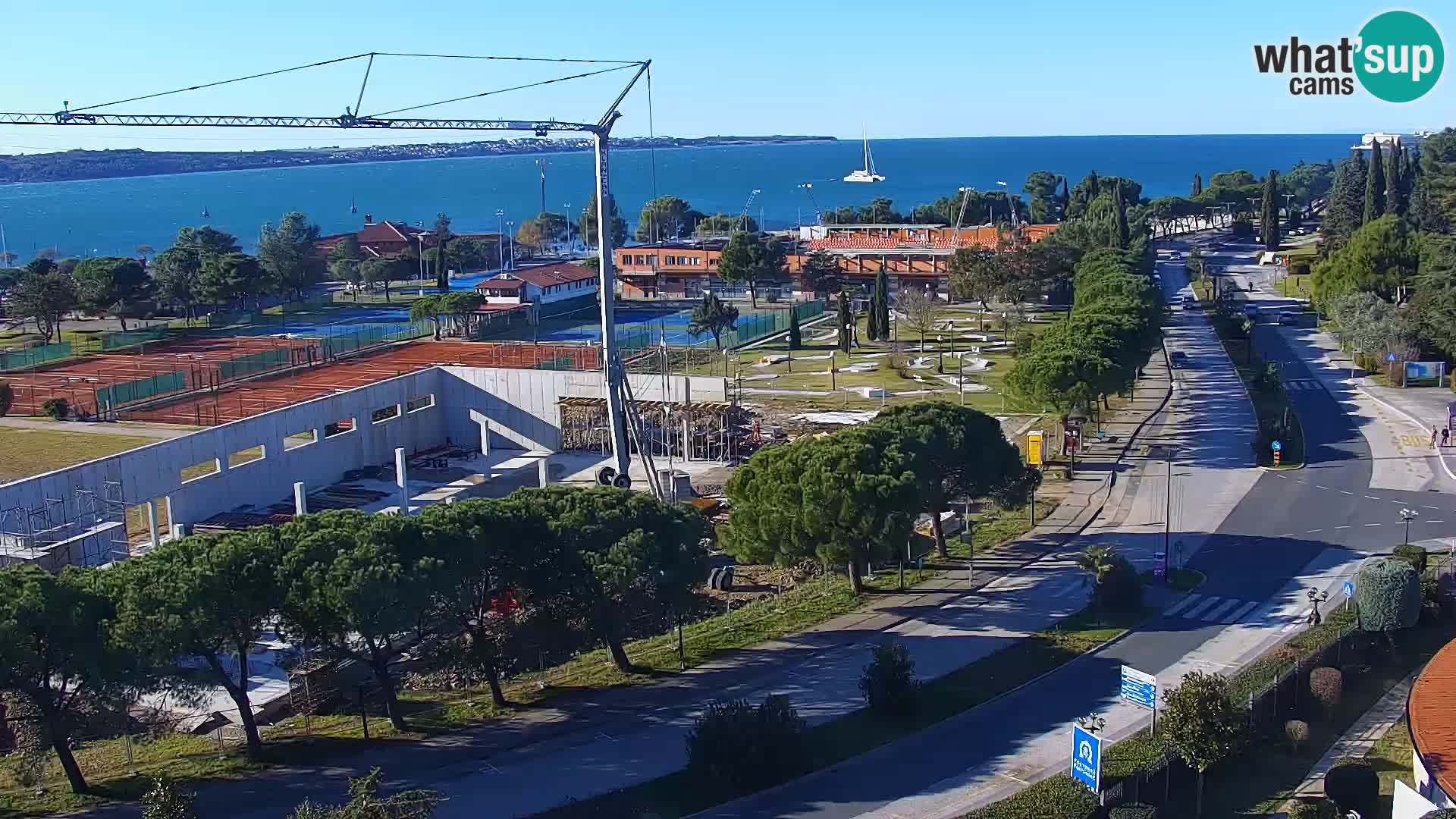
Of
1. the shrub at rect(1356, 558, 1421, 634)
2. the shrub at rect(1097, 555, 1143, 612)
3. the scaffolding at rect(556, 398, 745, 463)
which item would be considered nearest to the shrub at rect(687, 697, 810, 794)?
the shrub at rect(1097, 555, 1143, 612)

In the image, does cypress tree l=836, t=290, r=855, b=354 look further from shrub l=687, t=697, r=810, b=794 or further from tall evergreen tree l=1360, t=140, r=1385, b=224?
shrub l=687, t=697, r=810, b=794

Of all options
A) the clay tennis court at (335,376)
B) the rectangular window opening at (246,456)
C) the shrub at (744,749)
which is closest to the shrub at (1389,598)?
the shrub at (744,749)

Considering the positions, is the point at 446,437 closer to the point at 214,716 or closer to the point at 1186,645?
the point at 214,716

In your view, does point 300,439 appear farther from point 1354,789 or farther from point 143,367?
point 1354,789

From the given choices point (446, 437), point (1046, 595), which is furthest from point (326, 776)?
point (446, 437)

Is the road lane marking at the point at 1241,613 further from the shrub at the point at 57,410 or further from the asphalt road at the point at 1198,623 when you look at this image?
the shrub at the point at 57,410

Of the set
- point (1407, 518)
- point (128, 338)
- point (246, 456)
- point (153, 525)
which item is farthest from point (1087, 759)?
point (128, 338)
